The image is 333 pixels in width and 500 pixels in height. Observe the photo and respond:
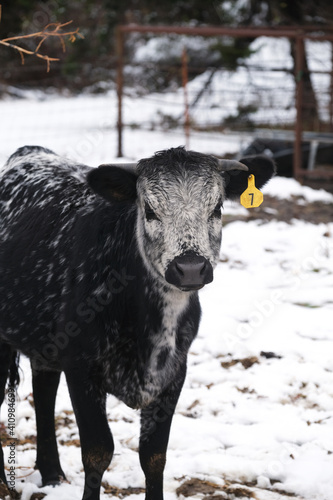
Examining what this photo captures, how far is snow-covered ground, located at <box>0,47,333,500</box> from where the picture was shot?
3.52m

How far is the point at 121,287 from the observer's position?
120 inches

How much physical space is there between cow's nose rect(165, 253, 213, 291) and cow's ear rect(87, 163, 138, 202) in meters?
0.56

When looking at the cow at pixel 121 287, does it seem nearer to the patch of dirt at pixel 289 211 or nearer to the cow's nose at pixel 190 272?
the cow's nose at pixel 190 272

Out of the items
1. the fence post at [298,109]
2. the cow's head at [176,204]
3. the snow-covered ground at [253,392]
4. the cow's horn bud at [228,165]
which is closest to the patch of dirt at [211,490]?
the snow-covered ground at [253,392]

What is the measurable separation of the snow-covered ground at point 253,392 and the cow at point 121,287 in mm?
633

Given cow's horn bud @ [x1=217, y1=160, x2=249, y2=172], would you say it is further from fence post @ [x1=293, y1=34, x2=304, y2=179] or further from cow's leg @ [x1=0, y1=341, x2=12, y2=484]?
fence post @ [x1=293, y1=34, x2=304, y2=179]

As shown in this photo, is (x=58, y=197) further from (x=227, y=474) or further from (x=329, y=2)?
(x=329, y=2)

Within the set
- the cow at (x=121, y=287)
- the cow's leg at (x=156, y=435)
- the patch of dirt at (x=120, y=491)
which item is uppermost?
the cow at (x=121, y=287)

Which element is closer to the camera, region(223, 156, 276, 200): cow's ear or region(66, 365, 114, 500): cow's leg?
region(66, 365, 114, 500): cow's leg

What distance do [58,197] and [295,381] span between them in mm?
2151

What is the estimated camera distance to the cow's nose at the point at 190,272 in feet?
8.42

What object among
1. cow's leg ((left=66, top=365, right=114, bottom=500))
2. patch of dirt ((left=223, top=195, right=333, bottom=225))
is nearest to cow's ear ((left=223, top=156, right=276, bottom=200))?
cow's leg ((left=66, top=365, right=114, bottom=500))

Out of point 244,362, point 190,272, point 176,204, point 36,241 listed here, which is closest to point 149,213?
point 176,204

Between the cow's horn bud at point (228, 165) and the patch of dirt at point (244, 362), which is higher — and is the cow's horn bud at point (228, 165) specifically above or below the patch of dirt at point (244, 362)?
above
